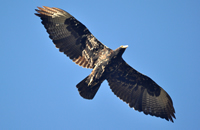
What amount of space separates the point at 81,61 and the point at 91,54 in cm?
59

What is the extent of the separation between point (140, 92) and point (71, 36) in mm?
4379

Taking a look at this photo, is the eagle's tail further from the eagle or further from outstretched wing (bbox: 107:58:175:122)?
outstretched wing (bbox: 107:58:175:122)

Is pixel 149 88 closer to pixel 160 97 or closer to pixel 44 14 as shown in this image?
pixel 160 97

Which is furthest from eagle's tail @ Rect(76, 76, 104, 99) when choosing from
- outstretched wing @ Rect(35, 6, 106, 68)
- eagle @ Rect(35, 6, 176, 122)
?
outstretched wing @ Rect(35, 6, 106, 68)

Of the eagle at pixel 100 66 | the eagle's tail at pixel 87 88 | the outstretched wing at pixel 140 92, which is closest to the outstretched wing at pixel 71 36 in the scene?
the eagle at pixel 100 66

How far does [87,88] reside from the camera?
1286 cm

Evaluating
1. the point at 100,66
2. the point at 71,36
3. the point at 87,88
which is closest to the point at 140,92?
the point at 100,66

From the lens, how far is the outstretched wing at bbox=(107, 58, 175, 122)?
44.1ft

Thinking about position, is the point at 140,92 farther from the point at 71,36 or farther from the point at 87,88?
the point at 71,36

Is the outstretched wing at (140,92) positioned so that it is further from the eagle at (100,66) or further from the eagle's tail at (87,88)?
the eagle's tail at (87,88)

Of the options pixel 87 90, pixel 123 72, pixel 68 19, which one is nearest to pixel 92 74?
pixel 87 90

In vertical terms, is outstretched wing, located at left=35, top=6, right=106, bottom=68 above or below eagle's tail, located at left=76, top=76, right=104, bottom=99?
above

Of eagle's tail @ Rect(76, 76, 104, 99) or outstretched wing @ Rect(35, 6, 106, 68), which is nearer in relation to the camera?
outstretched wing @ Rect(35, 6, 106, 68)

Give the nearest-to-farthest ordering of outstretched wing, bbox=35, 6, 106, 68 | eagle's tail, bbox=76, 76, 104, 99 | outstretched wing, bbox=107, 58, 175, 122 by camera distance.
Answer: outstretched wing, bbox=35, 6, 106, 68 → eagle's tail, bbox=76, 76, 104, 99 → outstretched wing, bbox=107, 58, 175, 122
